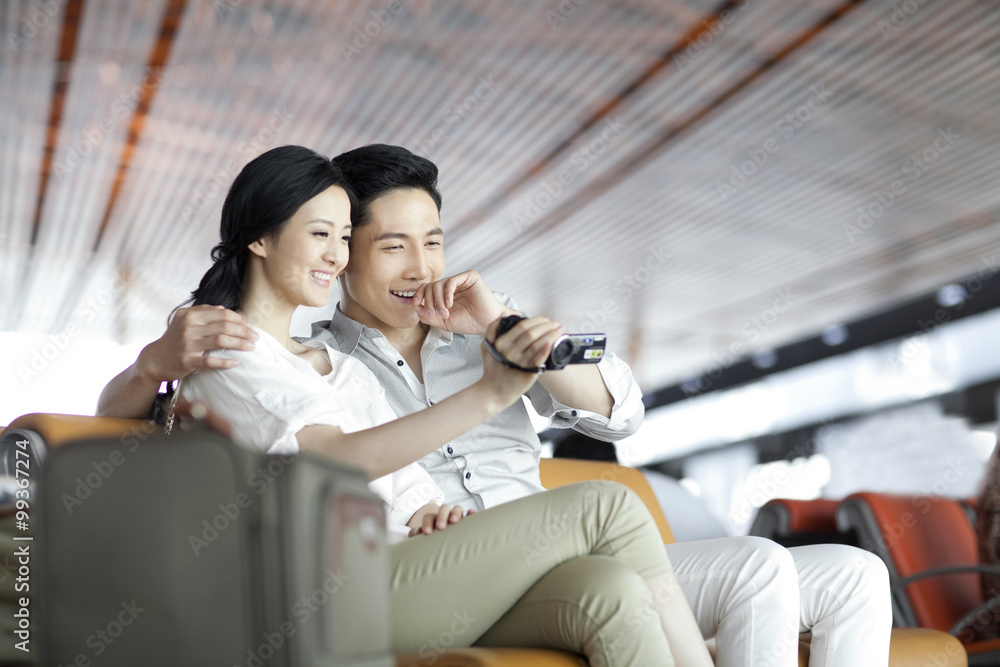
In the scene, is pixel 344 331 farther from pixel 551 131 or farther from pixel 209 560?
pixel 551 131

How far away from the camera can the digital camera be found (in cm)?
156

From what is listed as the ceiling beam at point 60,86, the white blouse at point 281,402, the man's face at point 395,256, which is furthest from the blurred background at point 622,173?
the white blouse at point 281,402

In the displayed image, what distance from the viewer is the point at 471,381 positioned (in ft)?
6.73

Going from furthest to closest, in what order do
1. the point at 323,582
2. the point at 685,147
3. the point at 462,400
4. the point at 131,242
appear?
1. the point at 131,242
2. the point at 685,147
3. the point at 462,400
4. the point at 323,582

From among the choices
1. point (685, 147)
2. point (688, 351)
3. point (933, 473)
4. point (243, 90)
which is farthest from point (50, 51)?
point (933, 473)

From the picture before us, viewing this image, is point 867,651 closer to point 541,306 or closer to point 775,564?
point 775,564

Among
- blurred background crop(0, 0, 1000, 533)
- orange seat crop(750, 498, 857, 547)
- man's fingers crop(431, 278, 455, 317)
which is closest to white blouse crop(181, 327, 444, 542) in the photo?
man's fingers crop(431, 278, 455, 317)

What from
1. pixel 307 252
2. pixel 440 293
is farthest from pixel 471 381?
pixel 307 252

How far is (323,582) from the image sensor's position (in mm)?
1086

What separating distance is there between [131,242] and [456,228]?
2.22 meters

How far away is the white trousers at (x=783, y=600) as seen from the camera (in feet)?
5.63

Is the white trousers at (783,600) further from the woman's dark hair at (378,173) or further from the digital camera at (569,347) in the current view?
the woman's dark hair at (378,173)

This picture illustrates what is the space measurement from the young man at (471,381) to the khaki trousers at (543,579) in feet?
1.11

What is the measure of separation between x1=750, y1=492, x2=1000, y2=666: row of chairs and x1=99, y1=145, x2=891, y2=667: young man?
126cm
